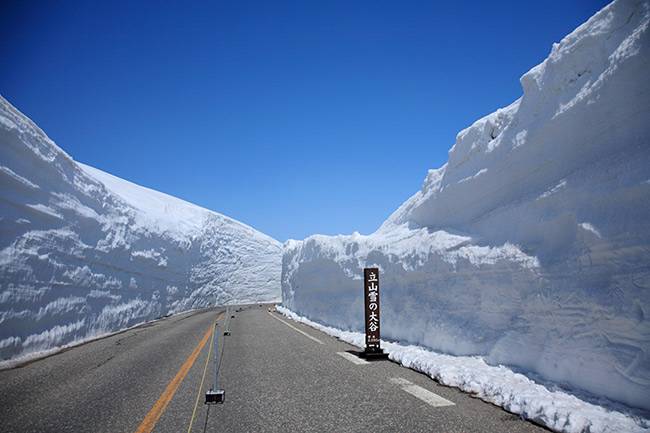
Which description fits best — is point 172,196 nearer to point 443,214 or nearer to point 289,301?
point 289,301

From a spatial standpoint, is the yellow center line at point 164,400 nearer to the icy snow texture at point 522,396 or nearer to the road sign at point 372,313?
the road sign at point 372,313

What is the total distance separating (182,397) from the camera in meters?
4.99

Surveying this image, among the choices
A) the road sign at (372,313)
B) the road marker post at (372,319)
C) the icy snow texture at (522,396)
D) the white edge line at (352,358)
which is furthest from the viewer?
the road sign at (372,313)

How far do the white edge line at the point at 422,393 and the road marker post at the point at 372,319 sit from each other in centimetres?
199

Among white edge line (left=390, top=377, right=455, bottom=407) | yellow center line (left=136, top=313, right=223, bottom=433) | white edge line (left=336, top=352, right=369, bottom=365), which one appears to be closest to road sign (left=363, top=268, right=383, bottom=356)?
white edge line (left=336, top=352, right=369, bottom=365)

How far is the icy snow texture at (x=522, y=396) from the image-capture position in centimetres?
339

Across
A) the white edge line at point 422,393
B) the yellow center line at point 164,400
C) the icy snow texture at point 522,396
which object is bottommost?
the yellow center line at point 164,400

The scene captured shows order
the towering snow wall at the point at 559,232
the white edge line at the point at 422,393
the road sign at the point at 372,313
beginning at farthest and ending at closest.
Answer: the road sign at the point at 372,313 < the white edge line at the point at 422,393 < the towering snow wall at the point at 559,232

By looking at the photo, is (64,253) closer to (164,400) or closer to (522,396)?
(164,400)

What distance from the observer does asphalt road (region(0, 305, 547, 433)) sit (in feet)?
12.8

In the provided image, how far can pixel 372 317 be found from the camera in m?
8.40

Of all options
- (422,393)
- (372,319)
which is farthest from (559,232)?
(372,319)

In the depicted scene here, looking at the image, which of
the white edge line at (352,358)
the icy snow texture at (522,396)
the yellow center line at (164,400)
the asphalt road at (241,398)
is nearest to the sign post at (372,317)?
the white edge line at (352,358)

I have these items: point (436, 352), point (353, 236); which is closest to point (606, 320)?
point (436, 352)
